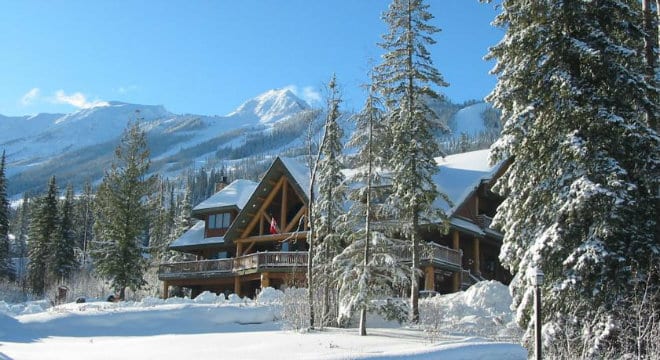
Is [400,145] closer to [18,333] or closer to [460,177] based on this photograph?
[460,177]

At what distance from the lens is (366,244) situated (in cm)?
1994

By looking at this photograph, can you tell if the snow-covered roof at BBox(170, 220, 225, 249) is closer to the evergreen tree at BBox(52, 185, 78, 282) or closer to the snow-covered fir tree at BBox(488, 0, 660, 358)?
the evergreen tree at BBox(52, 185, 78, 282)

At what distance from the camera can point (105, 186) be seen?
3584cm

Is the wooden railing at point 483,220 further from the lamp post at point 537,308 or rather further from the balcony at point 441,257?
the lamp post at point 537,308

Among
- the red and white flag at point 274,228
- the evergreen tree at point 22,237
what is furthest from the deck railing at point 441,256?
the evergreen tree at point 22,237

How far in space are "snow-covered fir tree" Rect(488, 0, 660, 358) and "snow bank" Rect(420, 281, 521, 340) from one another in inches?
173

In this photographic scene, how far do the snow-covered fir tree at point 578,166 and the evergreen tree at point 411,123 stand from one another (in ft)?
22.4

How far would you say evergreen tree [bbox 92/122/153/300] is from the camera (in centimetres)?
3562

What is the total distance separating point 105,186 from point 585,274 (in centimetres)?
2802

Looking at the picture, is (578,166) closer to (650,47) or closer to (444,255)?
(650,47)

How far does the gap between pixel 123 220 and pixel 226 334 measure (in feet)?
60.6

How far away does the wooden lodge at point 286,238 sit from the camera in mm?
32062

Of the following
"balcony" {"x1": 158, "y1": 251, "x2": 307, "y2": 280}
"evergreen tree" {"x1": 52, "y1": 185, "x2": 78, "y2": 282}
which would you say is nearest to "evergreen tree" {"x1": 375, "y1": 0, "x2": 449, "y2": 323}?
"balcony" {"x1": 158, "y1": 251, "x2": 307, "y2": 280}

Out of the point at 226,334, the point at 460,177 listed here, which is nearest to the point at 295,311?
the point at 226,334
